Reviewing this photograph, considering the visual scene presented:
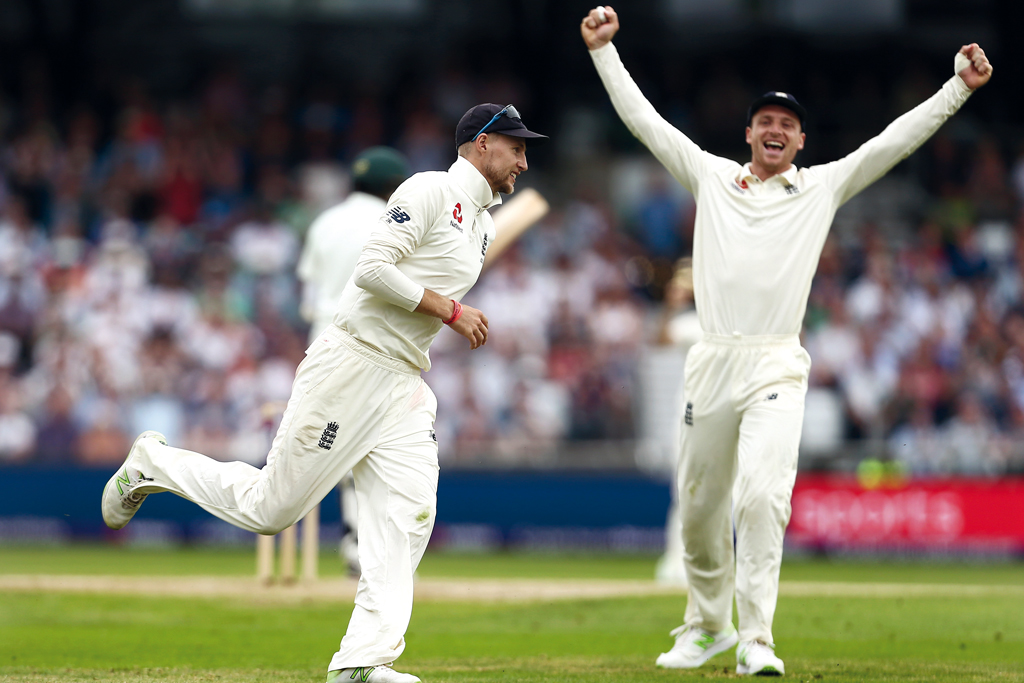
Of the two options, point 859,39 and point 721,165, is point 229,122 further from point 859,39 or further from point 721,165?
point 721,165

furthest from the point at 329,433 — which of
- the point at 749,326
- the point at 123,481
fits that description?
the point at 749,326

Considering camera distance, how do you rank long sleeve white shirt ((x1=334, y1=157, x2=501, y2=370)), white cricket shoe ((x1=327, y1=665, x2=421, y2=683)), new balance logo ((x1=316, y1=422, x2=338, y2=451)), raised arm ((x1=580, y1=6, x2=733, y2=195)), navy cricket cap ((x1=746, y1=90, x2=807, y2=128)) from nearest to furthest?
white cricket shoe ((x1=327, y1=665, x2=421, y2=683)) → long sleeve white shirt ((x1=334, y1=157, x2=501, y2=370)) → new balance logo ((x1=316, y1=422, x2=338, y2=451)) → navy cricket cap ((x1=746, y1=90, x2=807, y2=128)) → raised arm ((x1=580, y1=6, x2=733, y2=195))

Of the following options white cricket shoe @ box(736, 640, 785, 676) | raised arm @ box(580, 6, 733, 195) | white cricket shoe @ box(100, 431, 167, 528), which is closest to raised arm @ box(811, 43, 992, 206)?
raised arm @ box(580, 6, 733, 195)

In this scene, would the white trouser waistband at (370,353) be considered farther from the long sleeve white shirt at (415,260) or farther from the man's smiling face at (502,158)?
the man's smiling face at (502,158)

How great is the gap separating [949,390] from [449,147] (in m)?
8.70

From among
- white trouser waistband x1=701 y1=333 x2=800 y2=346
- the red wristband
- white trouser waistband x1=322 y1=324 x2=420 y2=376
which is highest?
the red wristband

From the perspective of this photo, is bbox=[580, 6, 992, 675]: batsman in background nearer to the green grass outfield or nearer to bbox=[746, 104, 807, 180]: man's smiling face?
bbox=[746, 104, 807, 180]: man's smiling face

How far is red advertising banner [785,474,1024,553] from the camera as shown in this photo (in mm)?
14977

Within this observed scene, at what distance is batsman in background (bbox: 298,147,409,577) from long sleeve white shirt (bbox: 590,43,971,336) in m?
2.98

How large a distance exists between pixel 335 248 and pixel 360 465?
3844 mm

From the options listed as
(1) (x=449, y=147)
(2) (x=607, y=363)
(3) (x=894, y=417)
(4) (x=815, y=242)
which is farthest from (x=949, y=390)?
(4) (x=815, y=242)

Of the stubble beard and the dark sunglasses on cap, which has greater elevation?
the dark sunglasses on cap

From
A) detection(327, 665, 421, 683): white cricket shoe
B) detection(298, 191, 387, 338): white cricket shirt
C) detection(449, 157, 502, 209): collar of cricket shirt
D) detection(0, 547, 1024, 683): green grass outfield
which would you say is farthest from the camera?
detection(298, 191, 387, 338): white cricket shirt

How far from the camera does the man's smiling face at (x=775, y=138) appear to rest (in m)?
7.14
